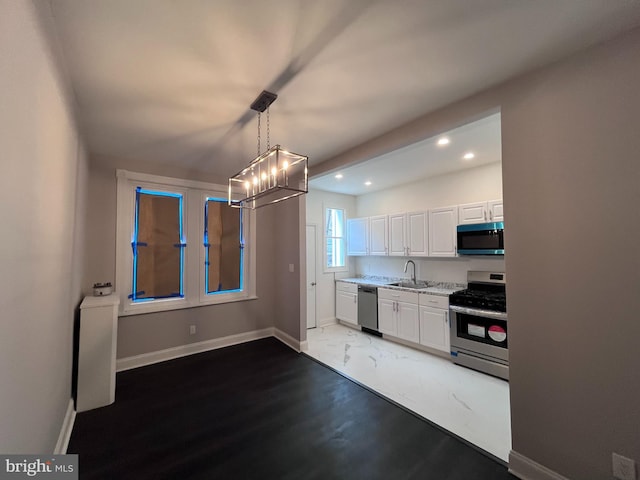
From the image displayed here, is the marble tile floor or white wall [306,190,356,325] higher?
white wall [306,190,356,325]

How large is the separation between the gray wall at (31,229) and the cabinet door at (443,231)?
14.0ft

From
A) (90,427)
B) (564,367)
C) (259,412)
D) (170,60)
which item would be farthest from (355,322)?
(170,60)

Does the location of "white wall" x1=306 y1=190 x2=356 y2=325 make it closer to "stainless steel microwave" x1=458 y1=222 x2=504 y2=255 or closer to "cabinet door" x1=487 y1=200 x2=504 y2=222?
"stainless steel microwave" x1=458 y1=222 x2=504 y2=255

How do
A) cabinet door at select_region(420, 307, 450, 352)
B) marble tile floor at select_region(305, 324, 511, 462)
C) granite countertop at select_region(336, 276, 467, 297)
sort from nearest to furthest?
marble tile floor at select_region(305, 324, 511, 462) → cabinet door at select_region(420, 307, 450, 352) → granite countertop at select_region(336, 276, 467, 297)

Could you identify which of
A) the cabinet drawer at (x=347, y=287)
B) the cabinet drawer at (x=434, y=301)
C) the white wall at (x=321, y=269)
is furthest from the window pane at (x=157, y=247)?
the cabinet drawer at (x=434, y=301)

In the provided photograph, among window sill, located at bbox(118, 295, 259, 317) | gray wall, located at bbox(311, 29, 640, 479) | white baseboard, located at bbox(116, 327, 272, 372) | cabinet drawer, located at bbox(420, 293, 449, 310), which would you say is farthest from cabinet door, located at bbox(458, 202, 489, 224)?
window sill, located at bbox(118, 295, 259, 317)

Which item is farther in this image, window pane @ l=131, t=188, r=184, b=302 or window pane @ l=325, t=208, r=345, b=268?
window pane @ l=325, t=208, r=345, b=268

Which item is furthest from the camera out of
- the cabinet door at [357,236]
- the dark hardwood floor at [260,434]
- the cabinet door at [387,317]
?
the cabinet door at [357,236]

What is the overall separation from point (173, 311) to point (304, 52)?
357cm

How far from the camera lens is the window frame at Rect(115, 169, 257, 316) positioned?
10.8 feet

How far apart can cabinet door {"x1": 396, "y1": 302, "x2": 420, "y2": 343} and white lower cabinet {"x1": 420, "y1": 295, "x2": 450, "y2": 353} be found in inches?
3.3

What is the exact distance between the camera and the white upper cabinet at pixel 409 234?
4223 millimetres

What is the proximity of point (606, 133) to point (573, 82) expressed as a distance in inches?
15.1

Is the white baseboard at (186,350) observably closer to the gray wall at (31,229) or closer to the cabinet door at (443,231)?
the gray wall at (31,229)
